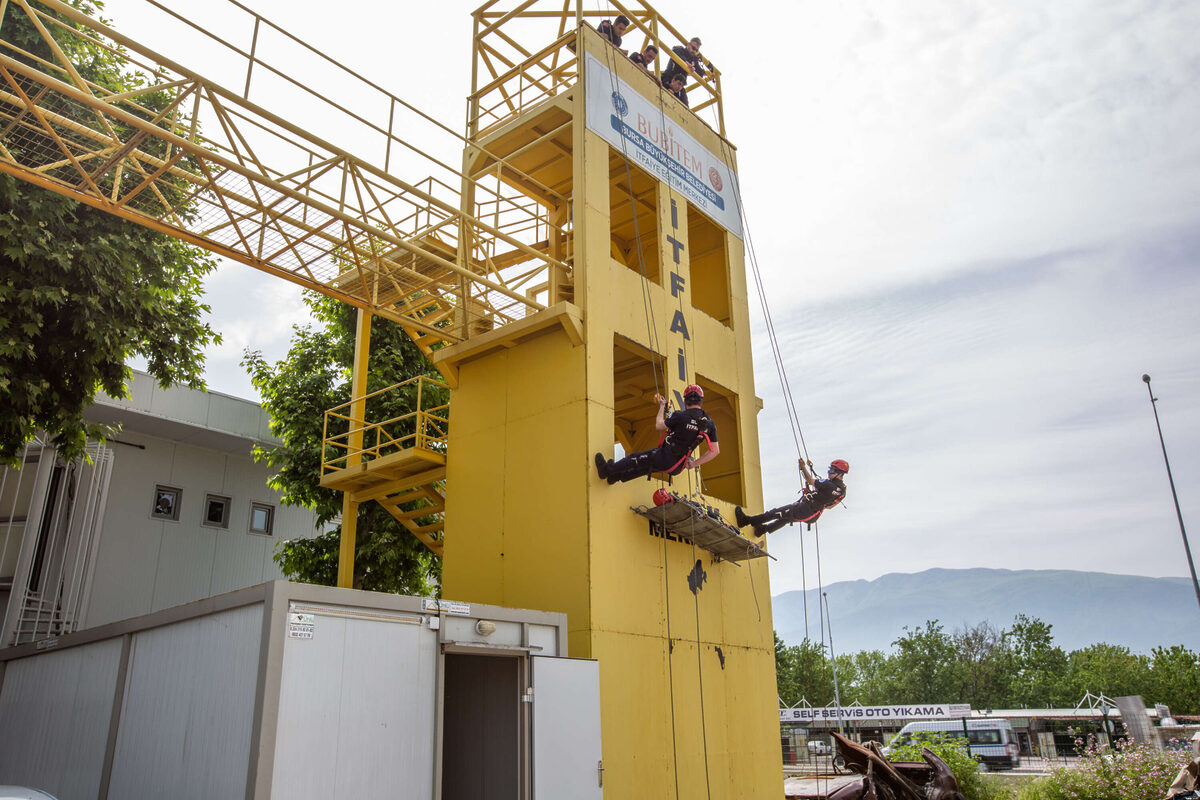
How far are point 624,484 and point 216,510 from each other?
1700cm

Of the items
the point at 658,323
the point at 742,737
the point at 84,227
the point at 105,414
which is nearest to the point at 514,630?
the point at 742,737

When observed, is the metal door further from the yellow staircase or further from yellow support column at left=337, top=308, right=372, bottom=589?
yellow support column at left=337, top=308, right=372, bottom=589

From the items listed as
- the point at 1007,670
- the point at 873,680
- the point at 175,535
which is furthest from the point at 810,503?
the point at 873,680

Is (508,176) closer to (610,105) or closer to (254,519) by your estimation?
(610,105)

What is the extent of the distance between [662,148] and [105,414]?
16.2 meters

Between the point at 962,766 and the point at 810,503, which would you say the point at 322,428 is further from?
the point at 962,766

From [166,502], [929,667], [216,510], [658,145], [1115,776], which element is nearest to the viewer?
[1115,776]

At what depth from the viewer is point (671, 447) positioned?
1263 centimetres

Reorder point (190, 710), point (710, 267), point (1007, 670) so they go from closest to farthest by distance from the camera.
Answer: point (190, 710) < point (710, 267) < point (1007, 670)

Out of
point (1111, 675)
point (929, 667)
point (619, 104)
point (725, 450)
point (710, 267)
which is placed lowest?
point (1111, 675)

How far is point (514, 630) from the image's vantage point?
423 inches

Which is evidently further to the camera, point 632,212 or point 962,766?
point 632,212

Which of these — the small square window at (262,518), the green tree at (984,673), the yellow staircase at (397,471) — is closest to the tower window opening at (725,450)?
the yellow staircase at (397,471)

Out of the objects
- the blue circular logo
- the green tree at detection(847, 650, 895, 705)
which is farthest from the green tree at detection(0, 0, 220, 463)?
the green tree at detection(847, 650, 895, 705)
